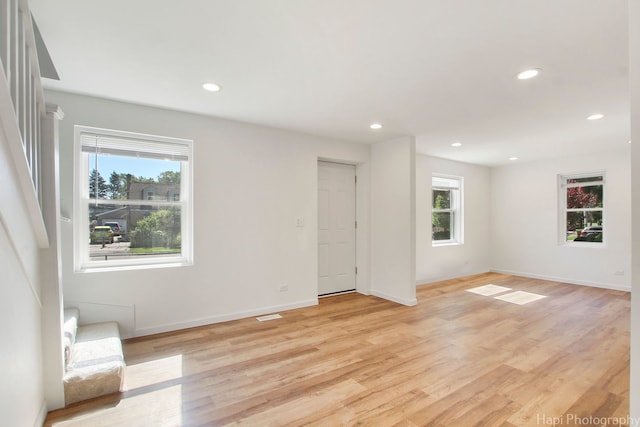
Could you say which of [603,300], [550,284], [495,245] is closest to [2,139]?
[603,300]

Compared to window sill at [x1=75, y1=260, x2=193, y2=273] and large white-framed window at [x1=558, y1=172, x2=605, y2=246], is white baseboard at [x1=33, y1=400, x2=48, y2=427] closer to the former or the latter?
window sill at [x1=75, y1=260, x2=193, y2=273]

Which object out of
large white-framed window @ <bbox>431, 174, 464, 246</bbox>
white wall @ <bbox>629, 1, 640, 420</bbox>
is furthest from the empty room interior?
large white-framed window @ <bbox>431, 174, 464, 246</bbox>

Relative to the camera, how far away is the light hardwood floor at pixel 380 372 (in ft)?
6.36

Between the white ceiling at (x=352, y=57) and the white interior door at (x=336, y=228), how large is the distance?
4.28 ft

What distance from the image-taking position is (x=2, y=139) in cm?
134

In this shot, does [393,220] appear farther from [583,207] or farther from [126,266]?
[583,207]

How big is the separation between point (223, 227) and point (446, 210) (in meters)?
4.57

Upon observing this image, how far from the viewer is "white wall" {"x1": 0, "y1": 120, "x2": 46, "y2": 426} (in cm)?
135

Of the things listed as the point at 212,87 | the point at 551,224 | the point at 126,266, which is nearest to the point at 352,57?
the point at 212,87

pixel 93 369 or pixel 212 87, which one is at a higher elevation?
pixel 212 87

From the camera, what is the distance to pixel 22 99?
61.2 inches

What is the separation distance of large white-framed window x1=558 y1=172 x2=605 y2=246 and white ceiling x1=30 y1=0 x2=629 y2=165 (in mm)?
2461

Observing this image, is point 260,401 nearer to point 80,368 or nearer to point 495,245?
point 80,368

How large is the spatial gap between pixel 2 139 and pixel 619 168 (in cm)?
747
